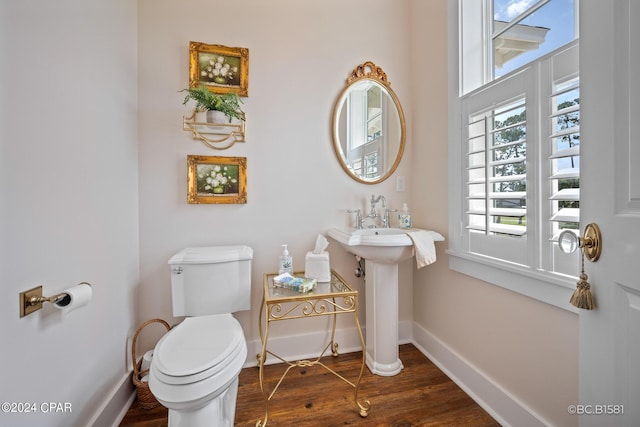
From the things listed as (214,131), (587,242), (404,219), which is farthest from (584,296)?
(214,131)

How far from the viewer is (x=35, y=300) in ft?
2.81

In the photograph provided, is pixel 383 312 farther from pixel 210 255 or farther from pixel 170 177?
pixel 170 177

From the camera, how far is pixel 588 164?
0.75m

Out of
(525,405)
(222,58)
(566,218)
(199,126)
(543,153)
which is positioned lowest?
(525,405)

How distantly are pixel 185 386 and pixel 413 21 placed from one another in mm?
2602

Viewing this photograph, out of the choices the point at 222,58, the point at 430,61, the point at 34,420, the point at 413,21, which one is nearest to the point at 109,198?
the point at 34,420

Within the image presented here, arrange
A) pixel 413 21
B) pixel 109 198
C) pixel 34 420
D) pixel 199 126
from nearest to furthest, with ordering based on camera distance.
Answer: pixel 34 420, pixel 109 198, pixel 199 126, pixel 413 21

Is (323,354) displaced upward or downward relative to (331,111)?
downward

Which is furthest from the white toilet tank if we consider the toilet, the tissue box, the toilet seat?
the tissue box

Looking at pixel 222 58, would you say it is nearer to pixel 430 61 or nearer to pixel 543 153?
pixel 430 61

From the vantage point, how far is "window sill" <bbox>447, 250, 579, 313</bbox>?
105 centimetres

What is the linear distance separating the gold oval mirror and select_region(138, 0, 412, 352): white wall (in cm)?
7

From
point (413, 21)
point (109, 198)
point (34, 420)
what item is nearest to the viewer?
point (34, 420)

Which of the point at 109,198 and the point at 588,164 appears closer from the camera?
the point at 588,164
